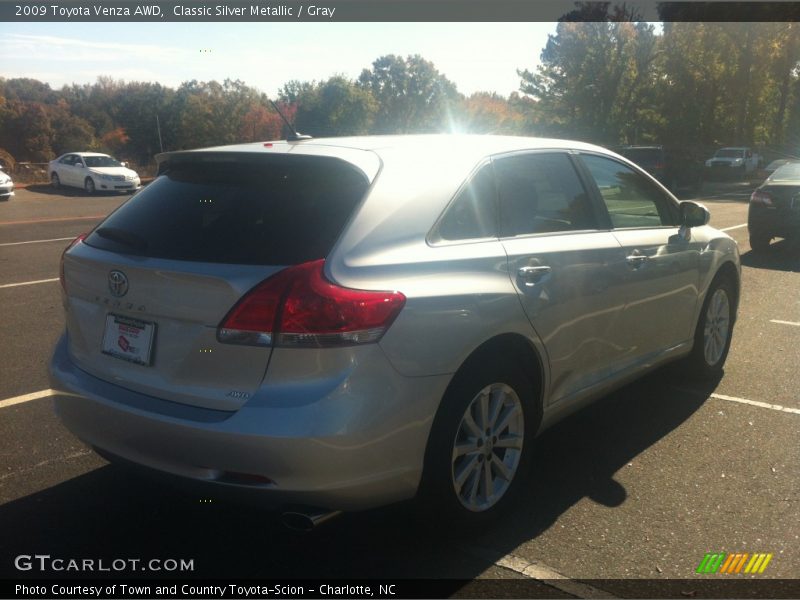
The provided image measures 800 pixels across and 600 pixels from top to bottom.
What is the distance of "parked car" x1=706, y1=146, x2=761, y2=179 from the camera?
40156 mm

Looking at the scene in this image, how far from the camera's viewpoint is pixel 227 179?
11.2 ft

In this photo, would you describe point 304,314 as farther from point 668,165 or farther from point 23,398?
point 668,165

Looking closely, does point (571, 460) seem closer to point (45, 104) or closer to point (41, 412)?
point (41, 412)

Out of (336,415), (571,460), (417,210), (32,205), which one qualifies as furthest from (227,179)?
(32,205)

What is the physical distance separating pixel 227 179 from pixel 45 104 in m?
52.7

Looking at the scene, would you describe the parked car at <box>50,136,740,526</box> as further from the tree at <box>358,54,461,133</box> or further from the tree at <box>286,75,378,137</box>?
the tree at <box>358,54,461,133</box>

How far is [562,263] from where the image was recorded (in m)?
3.86

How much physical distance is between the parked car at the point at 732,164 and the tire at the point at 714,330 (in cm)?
3748

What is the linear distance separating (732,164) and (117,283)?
41.8 m

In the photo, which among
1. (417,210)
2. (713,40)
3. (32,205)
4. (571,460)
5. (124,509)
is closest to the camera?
(417,210)

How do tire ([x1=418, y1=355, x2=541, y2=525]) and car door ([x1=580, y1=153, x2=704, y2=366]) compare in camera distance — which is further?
car door ([x1=580, y1=153, x2=704, y2=366])

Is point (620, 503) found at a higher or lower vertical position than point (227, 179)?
lower

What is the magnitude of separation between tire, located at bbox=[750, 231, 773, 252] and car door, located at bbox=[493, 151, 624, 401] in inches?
372

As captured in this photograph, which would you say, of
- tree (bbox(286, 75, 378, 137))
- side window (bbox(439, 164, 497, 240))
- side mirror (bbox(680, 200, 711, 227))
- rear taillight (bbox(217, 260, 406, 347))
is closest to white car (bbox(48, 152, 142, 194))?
side mirror (bbox(680, 200, 711, 227))
